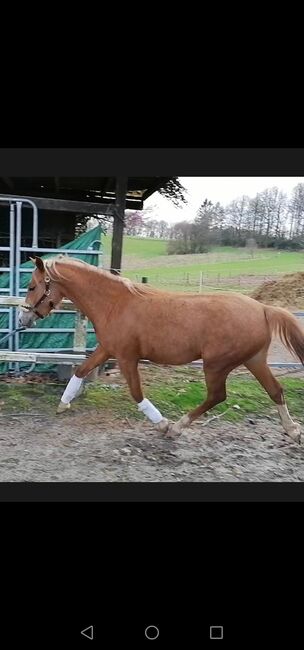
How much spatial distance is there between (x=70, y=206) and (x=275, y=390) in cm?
→ 62

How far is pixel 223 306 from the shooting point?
1.22m

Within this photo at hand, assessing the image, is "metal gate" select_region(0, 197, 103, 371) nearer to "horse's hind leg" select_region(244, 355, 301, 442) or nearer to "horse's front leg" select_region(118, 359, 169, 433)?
"horse's front leg" select_region(118, 359, 169, 433)

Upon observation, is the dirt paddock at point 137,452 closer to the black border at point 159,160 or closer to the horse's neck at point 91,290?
the horse's neck at point 91,290

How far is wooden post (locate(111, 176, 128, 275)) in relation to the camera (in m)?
1.17

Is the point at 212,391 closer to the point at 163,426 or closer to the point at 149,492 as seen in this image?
the point at 163,426

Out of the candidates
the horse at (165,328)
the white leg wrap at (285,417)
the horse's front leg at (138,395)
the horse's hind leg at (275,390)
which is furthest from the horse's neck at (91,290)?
the white leg wrap at (285,417)

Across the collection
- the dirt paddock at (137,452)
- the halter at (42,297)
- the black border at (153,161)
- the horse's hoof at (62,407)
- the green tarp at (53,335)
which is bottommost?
the dirt paddock at (137,452)

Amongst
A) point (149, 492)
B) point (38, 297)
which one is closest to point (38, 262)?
point (38, 297)

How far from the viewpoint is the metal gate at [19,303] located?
3.92ft

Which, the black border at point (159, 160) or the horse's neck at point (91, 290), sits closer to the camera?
the black border at point (159, 160)
